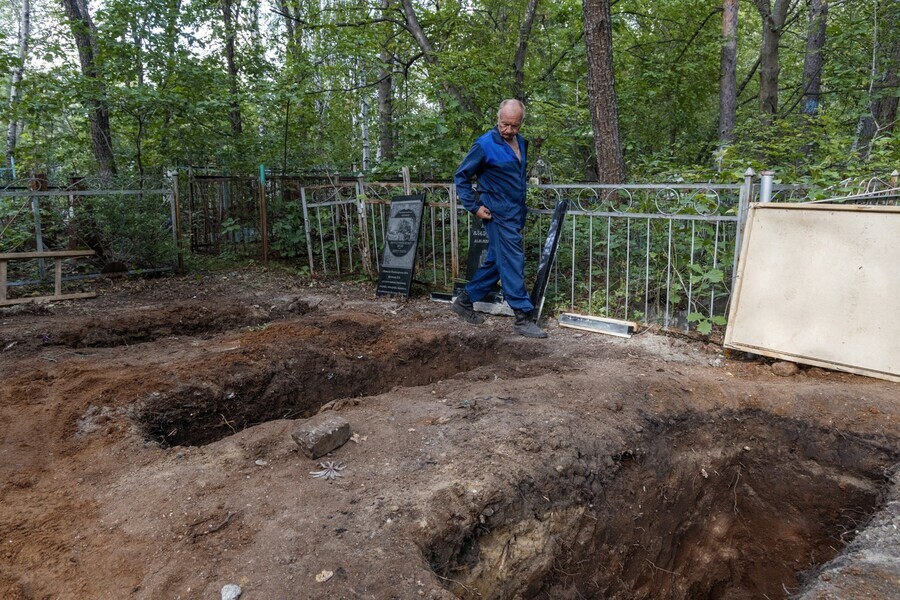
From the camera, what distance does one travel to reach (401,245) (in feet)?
22.2

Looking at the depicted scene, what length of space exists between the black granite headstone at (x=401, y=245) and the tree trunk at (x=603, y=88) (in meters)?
2.15

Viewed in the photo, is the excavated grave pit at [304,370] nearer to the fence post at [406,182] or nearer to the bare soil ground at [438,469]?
the bare soil ground at [438,469]

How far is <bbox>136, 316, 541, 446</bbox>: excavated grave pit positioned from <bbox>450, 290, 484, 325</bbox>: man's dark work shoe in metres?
0.49

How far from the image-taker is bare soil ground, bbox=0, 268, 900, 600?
2176 mm

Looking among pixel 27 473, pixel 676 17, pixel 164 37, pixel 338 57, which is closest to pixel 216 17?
pixel 164 37

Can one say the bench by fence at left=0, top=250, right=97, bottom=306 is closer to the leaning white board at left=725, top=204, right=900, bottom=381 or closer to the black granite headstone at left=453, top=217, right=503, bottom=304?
the black granite headstone at left=453, top=217, right=503, bottom=304

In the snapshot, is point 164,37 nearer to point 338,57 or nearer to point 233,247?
point 338,57

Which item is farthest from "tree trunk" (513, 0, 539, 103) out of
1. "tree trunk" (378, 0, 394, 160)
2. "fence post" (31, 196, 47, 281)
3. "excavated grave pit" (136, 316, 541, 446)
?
"fence post" (31, 196, 47, 281)

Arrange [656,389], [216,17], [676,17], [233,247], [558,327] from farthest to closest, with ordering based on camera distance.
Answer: [676,17] < [216,17] < [233,247] < [558,327] < [656,389]

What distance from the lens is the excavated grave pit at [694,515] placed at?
276 cm

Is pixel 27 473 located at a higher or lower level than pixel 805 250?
lower

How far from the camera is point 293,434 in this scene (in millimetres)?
2885

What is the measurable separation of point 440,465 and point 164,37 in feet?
31.2

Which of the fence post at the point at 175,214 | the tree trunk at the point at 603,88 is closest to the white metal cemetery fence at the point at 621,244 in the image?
the tree trunk at the point at 603,88
